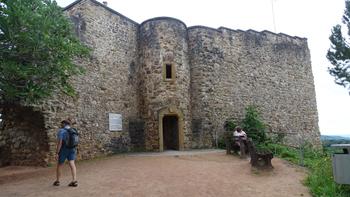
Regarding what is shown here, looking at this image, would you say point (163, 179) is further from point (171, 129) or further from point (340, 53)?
point (340, 53)

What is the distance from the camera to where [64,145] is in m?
6.25

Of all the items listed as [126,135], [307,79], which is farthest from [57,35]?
[307,79]

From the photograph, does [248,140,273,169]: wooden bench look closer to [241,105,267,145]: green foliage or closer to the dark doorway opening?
[241,105,267,145]: green foliage

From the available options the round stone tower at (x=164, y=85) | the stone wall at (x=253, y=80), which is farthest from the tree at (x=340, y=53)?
the round stone tower at (x=164, y=85)

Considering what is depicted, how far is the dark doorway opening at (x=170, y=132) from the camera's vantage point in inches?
508

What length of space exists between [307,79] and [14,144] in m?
16.7

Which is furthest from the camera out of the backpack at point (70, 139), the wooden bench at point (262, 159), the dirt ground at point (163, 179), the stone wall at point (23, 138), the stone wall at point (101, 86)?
the stone wall at point (101, 86)

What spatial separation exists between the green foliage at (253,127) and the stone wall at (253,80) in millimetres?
936

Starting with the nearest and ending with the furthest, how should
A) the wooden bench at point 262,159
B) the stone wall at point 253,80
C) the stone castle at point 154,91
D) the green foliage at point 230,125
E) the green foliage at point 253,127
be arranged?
the wooden bench at point 262,159
the stone castle at point 154,91
the green foliage at point 253,127
the green foliage at point 230,125
the stone wall at point 253,80

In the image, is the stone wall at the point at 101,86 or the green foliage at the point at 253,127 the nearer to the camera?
the stone wall at the point at 101,86

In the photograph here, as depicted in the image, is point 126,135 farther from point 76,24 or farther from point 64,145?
point 64,145

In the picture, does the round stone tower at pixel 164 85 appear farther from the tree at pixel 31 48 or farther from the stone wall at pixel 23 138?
the tree at pixel 31 48

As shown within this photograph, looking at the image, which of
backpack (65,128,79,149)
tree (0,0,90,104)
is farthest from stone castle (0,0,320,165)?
backpack (65,128,79,149)

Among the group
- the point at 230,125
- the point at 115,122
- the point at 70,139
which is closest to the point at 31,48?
the point at 70,139
